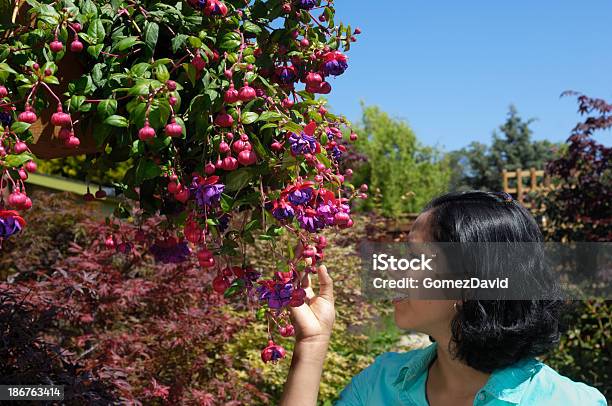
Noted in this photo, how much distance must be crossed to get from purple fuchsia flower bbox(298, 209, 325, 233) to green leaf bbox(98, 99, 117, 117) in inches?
17.4

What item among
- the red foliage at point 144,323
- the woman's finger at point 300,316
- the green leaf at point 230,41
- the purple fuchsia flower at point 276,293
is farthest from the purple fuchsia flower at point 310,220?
the red foliage at point 144,323

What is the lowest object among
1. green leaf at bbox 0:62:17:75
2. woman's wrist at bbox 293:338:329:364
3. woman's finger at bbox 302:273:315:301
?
woman's wrist at bbox 293:338:329:364

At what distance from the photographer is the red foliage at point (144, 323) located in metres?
2.93

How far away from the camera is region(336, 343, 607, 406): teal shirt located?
4.80ft

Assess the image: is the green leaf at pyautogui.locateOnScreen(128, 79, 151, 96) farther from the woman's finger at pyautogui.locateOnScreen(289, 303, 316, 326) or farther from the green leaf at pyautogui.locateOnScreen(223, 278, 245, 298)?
the woman's finger at pyautogui.locateOnScreen(289, 303, 316, 326)

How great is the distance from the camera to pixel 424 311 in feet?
4.95

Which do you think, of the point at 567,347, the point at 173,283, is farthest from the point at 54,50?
the point at 567,347

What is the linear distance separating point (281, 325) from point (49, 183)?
20.4 ft

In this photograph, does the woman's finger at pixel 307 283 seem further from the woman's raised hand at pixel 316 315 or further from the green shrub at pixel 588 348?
the green shrub at pixel 588 348

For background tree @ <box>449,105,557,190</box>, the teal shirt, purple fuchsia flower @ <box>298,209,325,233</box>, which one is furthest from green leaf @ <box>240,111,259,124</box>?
background tree @ <box>449,105,557,190</box>

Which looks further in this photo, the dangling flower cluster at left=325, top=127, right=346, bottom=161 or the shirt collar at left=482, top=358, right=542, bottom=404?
the dangling flower cluster at left=325, top=127, right=346, bottom=161

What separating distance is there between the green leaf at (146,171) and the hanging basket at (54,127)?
18 centimetres

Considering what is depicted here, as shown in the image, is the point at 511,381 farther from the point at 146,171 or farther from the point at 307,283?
the point at 146,171

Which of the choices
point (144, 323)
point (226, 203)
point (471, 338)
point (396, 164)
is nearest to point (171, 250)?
point (226, 203)
